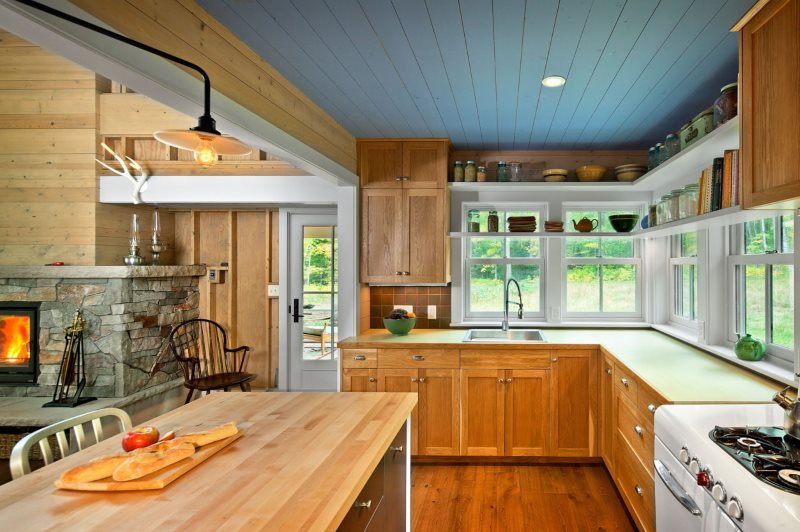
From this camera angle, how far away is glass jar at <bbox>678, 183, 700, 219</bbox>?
→ 2699 millimetres

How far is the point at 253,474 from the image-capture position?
137 cm

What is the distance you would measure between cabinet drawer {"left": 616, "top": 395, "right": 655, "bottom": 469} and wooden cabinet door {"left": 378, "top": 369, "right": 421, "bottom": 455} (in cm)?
137

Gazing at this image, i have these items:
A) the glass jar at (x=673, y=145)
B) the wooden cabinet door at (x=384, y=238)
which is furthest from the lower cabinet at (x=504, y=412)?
the glass jar at (x=673, y=145)

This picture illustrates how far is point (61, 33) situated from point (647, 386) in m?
2.62

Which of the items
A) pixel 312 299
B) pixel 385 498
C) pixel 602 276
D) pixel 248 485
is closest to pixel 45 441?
pixel 248 485

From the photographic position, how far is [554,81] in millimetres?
2674

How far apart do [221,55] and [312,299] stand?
340 cm

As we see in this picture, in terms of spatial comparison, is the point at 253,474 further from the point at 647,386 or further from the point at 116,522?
the point at 647,386

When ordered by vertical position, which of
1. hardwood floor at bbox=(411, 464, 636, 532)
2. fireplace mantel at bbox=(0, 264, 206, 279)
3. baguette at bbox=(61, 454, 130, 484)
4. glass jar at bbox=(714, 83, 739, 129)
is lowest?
hardwood floor at bbox=(411, 464, 636, 532)

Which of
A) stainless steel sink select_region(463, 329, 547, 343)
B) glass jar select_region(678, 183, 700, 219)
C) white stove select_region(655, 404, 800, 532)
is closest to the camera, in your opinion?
white stove select_region(655, 404, 800, 532)

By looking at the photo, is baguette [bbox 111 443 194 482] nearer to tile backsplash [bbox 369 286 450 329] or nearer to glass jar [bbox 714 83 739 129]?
glass jar [bbox 714 83 739 129]

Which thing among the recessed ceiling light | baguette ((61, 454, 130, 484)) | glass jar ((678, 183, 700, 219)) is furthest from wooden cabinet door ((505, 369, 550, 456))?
baguette ((61, 454, 130, 484))

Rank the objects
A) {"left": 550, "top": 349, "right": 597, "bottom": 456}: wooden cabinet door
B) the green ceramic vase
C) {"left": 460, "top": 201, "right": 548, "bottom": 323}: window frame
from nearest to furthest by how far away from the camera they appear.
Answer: the green ceramic vase → {"left": 550, "top": 349, "right": 597, "bottom": 456}: wooden cabinet door → {"left": 460, "top": 201, "right": 548, "bottom": 323}: window frame

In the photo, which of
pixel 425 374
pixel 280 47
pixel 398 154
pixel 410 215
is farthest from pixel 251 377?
pixel 280 47
